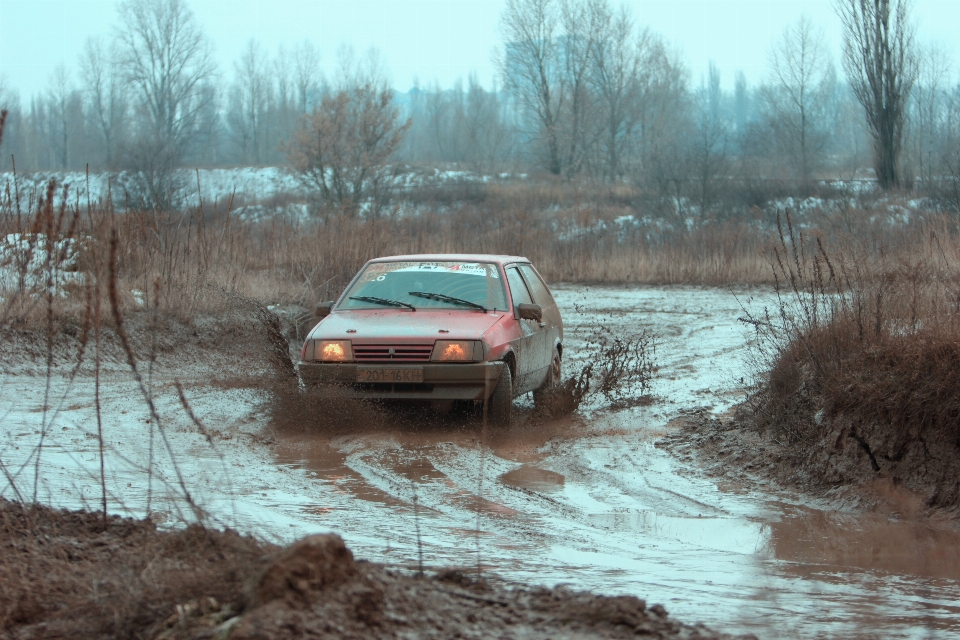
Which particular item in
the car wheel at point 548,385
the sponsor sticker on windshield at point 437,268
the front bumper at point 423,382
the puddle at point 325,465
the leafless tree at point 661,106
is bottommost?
the puddle at point 325,465

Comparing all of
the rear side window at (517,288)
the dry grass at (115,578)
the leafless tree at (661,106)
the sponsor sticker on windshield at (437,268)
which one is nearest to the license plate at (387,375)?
the rear side window at (517,288)

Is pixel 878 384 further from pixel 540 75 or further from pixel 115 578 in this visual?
pixel 540 75

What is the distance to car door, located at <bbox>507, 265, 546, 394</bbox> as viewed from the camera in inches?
315

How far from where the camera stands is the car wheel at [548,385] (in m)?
8.91

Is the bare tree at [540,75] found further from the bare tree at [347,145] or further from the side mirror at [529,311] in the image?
the side mirror at [529,311]

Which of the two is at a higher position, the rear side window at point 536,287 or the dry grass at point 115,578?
the rear side window at point 536,287

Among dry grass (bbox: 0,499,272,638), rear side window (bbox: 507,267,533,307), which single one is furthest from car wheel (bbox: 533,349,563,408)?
dry grass (bbox: 0,499,272,638)

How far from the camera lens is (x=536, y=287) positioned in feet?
31.3

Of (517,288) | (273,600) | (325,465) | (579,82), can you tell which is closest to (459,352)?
(325,465)

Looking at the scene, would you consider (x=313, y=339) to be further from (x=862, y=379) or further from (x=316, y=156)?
(x=316, y=156)

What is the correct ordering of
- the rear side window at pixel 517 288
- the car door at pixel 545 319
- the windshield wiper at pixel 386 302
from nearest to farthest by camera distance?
the windshield wiper at pixel 386 302, the rear side window at pixel 517 288, the car door at pixel 545 319

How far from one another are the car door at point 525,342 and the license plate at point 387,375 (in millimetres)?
987

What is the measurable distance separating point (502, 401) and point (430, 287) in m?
1.40

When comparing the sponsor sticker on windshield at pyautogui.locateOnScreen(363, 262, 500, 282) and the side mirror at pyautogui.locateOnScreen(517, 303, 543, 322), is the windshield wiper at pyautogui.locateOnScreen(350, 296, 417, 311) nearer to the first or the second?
the sponsor sticker on windshield at pyautogui.locateOnScreen(363, 262, 500, 282)
